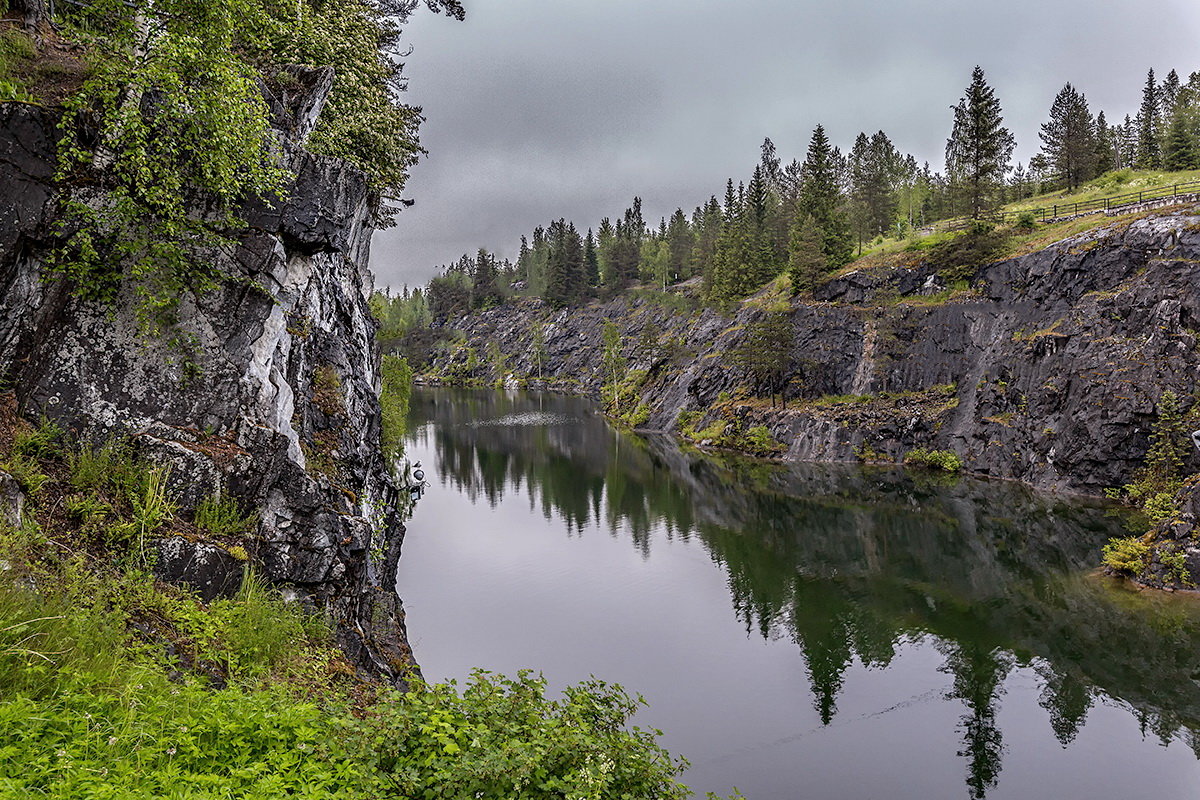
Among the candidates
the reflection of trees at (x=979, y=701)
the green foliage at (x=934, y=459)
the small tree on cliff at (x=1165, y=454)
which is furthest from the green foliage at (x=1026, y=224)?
the reflection of trees at (x=979, y=701)

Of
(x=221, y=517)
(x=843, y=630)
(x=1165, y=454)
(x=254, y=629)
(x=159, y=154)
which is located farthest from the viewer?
(x=1165, y=454)

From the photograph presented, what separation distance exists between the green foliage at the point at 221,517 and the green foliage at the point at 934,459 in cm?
4634

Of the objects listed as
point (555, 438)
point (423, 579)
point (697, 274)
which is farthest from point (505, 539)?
point (697, 274)

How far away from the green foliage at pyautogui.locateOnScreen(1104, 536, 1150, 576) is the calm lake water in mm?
943

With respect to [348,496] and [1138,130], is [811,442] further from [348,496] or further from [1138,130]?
[1138,130]

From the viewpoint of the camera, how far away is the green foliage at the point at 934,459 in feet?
147

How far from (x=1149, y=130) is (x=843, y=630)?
91177 mm

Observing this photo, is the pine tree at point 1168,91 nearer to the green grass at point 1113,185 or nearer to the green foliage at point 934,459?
the green grass at point 1113,185

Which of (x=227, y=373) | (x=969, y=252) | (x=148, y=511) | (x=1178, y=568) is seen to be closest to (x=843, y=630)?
(x=1178, y=568)

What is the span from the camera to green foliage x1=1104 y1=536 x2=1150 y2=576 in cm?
2456

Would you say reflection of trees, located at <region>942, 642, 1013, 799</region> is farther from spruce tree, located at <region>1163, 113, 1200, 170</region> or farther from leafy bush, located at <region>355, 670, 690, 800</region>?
spruce tree, located at <region>1163, 113, 1200, 170</region>

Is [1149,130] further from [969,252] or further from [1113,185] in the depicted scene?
[969,252]

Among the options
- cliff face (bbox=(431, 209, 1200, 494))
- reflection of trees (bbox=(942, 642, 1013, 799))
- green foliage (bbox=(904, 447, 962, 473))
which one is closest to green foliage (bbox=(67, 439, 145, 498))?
reflection of trees (bbox=(942, 642, 1013, 799))

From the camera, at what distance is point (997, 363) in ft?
151
